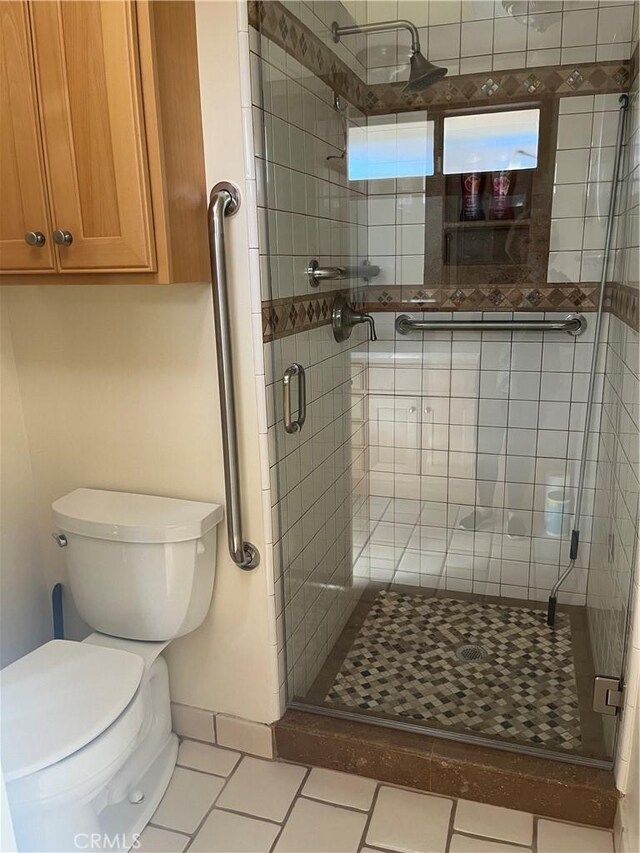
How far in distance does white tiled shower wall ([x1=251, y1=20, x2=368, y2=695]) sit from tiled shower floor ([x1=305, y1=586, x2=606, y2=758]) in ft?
0.37

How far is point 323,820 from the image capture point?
5.67 feet

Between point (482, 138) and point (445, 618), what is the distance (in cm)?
170

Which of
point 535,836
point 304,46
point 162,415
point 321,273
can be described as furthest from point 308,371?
point 535,836

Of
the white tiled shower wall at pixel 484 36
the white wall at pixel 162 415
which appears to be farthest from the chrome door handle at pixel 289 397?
the white tiled shower wall at pixel 484 36

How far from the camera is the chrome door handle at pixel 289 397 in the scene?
5.97 feet

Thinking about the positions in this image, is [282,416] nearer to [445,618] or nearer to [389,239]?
[389,239]

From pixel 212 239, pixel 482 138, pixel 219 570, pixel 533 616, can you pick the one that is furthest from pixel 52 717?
pixel 482 138

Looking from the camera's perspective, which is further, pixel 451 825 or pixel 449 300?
pixel 449 300

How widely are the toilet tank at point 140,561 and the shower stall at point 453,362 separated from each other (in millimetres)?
239

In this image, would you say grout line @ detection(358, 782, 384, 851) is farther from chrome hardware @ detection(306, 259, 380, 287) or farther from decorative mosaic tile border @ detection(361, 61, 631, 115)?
decorative mosaic tile border @ detection(361, 61, 631, 115)

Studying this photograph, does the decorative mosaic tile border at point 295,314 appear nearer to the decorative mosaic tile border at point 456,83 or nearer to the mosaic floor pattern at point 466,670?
the decorative mosaic tile border at point 456,83

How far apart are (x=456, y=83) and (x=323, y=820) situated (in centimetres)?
227

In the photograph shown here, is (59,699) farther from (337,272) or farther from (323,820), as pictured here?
(337,272)

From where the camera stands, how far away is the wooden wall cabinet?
1388 millimetres
